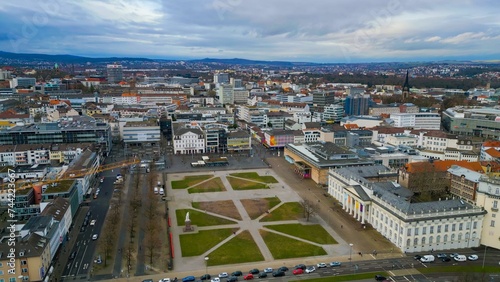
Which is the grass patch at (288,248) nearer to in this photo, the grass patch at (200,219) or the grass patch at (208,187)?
the grass patch at (200,219)

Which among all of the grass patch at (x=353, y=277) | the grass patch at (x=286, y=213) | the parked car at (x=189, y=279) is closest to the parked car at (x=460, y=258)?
the grass patch at (x=353, y=277)

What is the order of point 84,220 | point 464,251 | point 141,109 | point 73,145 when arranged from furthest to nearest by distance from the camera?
1. point 141,109
2. point 73,145
3. point 84,220
4. point 464,251

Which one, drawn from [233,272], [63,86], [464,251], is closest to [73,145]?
[233,272]

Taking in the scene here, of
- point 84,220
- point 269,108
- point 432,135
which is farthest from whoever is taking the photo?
point 269,108

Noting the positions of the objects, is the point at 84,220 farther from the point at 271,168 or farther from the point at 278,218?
the point at 271,168

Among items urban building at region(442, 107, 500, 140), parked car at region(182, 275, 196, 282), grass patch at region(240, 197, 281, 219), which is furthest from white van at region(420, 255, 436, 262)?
urban building at region(442, 107, 500, 140)

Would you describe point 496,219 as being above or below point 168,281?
above

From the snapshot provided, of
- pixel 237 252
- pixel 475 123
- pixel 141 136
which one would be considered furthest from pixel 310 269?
pixel 475 123
